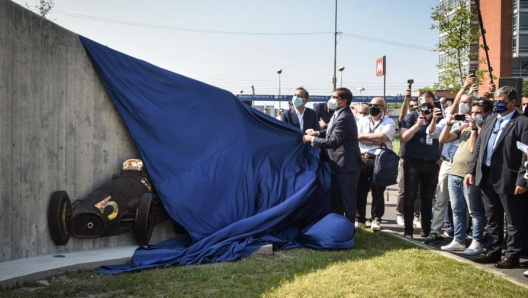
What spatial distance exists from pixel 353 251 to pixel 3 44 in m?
4.63

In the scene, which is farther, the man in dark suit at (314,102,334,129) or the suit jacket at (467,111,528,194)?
the man in dark suit at (314,102,334,129)

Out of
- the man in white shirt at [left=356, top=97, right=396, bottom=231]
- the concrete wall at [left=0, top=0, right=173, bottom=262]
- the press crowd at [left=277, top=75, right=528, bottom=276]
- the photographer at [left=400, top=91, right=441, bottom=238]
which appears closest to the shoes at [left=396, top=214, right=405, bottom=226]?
the press crowd at [left=277, top=75, right=528, bottom=276]

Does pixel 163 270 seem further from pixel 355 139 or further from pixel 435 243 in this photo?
pixel 435 243

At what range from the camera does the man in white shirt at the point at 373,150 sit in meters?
8.74

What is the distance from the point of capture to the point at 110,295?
16.4ft

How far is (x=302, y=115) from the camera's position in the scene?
9.26 m

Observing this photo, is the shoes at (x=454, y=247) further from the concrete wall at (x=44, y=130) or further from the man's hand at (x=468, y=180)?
the concrete wall at (x=44, y=130)

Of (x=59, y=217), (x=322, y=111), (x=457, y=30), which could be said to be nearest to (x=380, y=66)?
(x=457, y=30)

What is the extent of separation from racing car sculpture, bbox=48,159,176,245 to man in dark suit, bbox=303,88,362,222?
2.55 m

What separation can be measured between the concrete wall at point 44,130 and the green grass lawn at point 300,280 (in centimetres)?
88

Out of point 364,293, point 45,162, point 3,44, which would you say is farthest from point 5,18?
point 364,293

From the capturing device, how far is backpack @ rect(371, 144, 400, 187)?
27.7 feet

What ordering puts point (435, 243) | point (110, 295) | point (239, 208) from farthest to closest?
point (435, 243) → point (239, 208) → point (110, 295)

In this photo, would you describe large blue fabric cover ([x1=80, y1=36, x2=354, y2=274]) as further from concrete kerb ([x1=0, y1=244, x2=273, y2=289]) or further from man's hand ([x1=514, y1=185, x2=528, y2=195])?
man's hand ([x1=514, y1=185, x2=528, y2=195])
